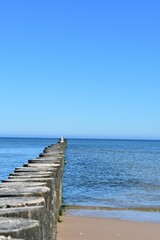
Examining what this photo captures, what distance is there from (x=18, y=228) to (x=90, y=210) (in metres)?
11.7

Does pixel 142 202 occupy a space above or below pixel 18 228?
below

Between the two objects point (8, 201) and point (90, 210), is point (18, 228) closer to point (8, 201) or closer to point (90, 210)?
point (8, 201)

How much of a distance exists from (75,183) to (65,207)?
335 inches

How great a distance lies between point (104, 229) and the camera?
11273mm

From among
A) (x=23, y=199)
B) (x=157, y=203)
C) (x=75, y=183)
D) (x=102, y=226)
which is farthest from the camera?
(x=75, y=183)

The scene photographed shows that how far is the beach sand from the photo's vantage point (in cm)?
1041

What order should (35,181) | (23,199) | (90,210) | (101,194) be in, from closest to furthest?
1. (23,199)
2. (35,181)
3. (90,210)
4. (101,194)

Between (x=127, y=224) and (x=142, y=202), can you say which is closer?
(x=127, y=224)

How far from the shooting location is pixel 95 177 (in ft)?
89.9

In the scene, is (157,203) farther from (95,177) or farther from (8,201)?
(8,201)

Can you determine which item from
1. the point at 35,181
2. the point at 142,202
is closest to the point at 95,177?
the point at 142,202

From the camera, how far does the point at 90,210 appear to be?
47.7 feet

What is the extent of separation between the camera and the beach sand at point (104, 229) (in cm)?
1041

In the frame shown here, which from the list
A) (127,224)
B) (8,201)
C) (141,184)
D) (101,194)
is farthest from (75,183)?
(8,201)
